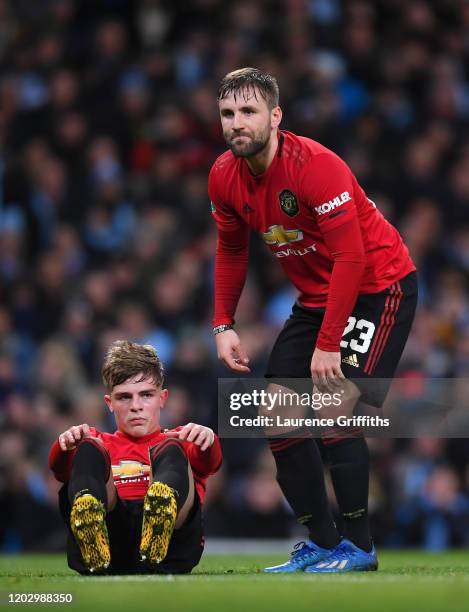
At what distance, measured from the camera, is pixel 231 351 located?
233 inches

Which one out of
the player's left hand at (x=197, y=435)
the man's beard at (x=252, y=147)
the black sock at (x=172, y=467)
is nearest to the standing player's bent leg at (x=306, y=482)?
the player's left hand at (x=197, y=435)

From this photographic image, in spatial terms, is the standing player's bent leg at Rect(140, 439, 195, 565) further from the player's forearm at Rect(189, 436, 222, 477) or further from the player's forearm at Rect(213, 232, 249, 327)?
the player's forearm at Rect(213, 232, 249, 327)

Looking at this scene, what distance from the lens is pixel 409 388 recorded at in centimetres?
685

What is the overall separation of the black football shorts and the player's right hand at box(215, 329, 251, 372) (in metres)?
0.85

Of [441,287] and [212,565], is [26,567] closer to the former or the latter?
[212,565]

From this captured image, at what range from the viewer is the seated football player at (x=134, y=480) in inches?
190

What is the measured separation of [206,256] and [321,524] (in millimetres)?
5733

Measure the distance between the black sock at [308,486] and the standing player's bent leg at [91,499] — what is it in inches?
35.5

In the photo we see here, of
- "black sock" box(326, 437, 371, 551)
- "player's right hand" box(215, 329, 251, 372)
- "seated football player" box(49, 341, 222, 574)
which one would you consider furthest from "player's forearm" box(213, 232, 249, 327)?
"black sock" box(326, 437, 371, 551)

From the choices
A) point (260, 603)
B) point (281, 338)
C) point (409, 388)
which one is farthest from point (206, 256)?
point (260, 603)

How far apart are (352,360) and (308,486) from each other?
0.56 meters

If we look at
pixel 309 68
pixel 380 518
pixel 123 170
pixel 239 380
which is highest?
pixel 309 68

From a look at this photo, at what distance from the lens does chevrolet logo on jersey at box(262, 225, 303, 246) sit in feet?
18.5

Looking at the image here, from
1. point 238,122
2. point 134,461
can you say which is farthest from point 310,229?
point 134,461
